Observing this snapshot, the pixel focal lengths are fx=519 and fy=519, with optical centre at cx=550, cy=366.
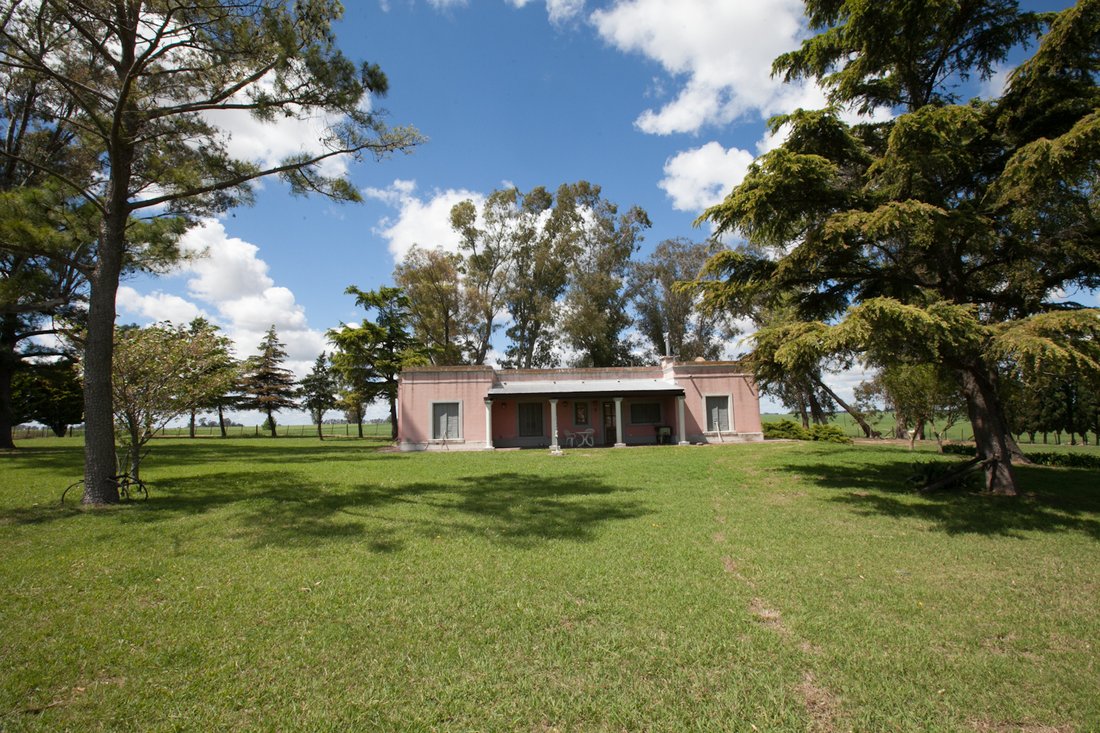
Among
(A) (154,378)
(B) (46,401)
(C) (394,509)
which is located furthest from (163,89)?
(B) (46,401)

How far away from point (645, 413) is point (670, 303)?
14.7 meters

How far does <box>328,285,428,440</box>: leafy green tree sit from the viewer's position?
99.3ft

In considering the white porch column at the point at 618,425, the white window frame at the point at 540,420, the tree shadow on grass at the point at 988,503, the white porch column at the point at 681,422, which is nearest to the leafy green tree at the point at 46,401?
the white window frame at the point at 540,420

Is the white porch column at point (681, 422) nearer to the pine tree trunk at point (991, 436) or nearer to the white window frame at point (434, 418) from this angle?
the white window frame at point (434, 418)

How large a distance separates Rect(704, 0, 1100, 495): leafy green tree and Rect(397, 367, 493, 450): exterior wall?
14.1 m

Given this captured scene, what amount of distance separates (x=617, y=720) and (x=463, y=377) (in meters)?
20.6

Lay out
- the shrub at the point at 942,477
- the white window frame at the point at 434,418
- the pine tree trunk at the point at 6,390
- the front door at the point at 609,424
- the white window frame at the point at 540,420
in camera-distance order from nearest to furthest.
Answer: the shrub at the point at 942,477 → the pine tree trunk at the point at 6,390 → the white window frame at the point at 434,418 → the white window frame at the point at 540,420 → the front door at the point at 609,424

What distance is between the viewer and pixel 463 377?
22953mm

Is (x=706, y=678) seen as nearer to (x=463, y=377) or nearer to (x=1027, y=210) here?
(x=1027, y=210)

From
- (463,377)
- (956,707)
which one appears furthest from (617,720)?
(463,377)

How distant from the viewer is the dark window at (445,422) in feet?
73.7

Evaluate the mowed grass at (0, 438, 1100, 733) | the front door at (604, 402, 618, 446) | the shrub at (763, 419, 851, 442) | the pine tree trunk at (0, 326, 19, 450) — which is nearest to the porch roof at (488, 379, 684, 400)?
the front door at (604, 402, 618, 446)

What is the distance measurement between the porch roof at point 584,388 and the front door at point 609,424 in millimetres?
1090

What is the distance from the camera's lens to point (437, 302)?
33.9 m
